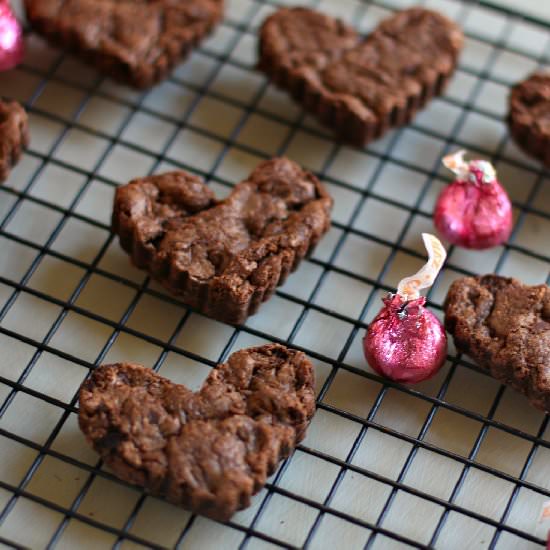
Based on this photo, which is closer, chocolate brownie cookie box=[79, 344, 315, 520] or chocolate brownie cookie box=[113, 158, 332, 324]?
chocolate brownie cookie box=[79, 344, 315, 520]

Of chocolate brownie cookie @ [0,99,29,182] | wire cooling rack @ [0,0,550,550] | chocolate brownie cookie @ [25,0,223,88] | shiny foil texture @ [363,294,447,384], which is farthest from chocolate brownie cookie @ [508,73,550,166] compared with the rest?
chocolate brownie cookie @ [0,99,29,182]

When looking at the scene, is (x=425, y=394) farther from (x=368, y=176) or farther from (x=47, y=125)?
(x=47, y=125)

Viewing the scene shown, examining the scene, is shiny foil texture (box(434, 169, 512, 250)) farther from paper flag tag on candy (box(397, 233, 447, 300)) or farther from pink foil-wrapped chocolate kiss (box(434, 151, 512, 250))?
paper flag tag on candy (box(397, 233, 447, 300))

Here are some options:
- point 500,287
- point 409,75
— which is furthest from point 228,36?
point 500,287

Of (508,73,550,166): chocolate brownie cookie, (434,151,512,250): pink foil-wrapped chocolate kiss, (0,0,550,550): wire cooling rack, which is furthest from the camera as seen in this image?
(508,73,550,166): chocolate brownie cookie

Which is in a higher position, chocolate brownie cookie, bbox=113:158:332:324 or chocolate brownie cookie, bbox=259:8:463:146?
chocolate brownie cookie, bbox=259:8:463:146

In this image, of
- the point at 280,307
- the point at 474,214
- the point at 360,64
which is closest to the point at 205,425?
the point at 280,307

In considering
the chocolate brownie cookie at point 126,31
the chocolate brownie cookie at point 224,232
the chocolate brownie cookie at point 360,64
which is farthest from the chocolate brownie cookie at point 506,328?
the chocolate brownie cookie at point 126,31
